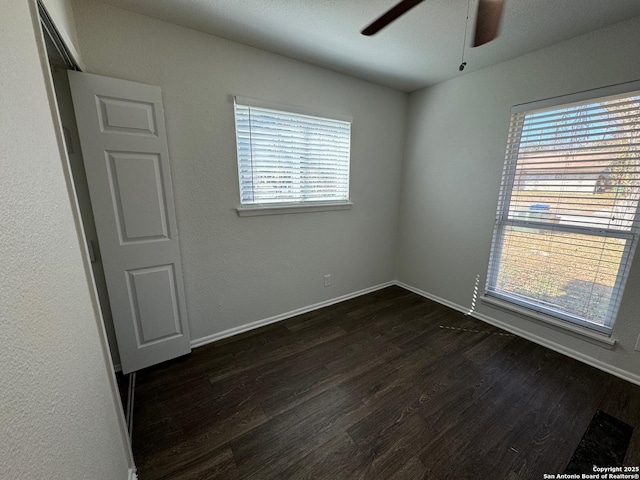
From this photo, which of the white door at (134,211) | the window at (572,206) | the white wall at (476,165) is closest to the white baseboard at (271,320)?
the white door at (134,211)

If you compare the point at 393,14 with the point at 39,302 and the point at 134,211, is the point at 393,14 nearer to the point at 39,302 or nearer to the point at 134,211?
the point at 39,302

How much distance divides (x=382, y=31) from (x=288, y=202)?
1.52 metres

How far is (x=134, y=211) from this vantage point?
69.9 inches

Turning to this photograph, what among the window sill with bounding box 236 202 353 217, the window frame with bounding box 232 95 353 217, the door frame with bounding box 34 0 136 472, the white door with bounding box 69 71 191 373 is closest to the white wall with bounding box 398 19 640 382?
the window frame with bounding box 232 95 353 217

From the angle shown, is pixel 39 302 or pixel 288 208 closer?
pixel 39 302

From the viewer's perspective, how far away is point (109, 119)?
162 cm

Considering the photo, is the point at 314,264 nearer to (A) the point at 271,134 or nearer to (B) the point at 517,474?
(A) the point at 271,134

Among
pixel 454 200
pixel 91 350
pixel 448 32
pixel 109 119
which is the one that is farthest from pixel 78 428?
pixel 454 200

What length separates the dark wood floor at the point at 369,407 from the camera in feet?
4.36

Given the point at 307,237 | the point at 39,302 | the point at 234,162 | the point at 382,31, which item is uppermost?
the point at 382,31

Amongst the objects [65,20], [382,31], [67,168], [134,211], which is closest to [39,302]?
[67,168]

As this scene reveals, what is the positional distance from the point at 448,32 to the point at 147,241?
2.64 metres

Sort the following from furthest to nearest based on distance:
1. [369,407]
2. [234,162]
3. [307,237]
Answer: [307,237] < [234,162] < [369,407]

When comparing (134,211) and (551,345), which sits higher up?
(134,211)
